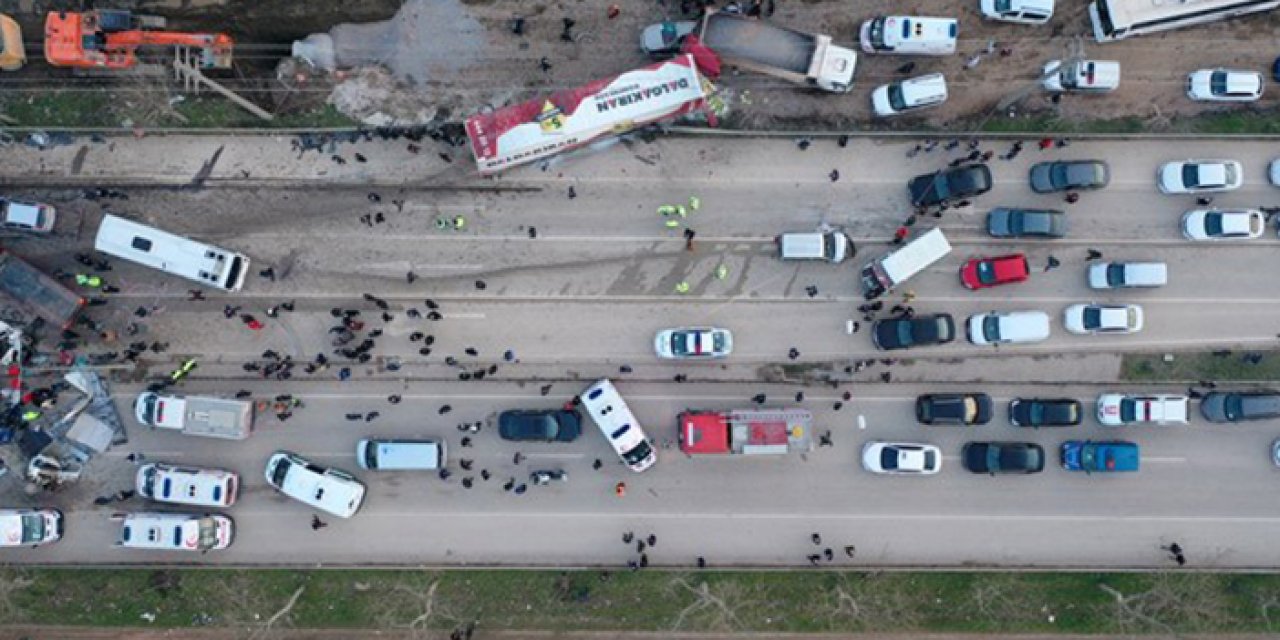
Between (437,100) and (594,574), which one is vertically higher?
(437,100)

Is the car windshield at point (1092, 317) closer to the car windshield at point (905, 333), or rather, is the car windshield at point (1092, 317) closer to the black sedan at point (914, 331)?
the black sedan at point (914, 331)

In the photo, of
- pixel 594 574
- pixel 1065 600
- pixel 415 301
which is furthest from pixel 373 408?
pixel 1065 600

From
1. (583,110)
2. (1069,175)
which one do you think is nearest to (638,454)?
(583,110)

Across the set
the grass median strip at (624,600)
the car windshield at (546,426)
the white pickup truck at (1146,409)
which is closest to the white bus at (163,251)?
the grass median strip at (624,600)

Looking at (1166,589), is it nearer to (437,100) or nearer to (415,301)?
(415,301)

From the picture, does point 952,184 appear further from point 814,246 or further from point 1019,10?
point 1019,10
